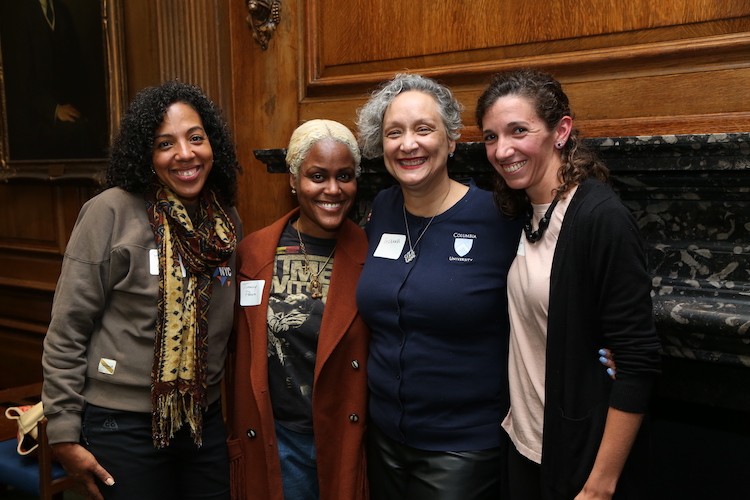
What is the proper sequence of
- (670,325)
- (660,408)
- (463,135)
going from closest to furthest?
(670,325) < (660,408) < (463,135)

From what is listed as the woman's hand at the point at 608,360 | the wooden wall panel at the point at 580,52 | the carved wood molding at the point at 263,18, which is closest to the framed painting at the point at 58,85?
the carved wood molding at the point at 263,18

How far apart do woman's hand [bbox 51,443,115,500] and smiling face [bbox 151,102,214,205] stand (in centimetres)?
80

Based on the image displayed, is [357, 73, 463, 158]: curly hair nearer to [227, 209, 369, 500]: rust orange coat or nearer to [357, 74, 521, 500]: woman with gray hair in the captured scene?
[357, 74, 521, 500]: woman with gray hair

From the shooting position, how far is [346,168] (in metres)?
2.06

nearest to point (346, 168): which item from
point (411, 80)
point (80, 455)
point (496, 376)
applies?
point (411, 80)

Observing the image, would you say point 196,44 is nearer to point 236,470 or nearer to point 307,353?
point 307,353

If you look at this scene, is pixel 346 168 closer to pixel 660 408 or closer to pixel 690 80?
pixel 690 80

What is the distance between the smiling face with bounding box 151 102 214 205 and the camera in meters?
1.95

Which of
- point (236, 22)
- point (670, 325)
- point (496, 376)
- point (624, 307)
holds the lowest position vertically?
point (496, 376)

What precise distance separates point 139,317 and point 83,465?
448mm

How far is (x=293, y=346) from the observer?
2.02 m

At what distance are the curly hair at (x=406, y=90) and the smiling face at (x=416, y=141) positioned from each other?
0.02m

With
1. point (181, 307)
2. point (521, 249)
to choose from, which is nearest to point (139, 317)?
point (181, 307)

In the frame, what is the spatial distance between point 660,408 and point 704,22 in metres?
1.13
